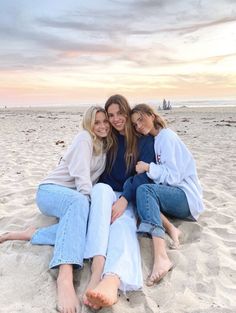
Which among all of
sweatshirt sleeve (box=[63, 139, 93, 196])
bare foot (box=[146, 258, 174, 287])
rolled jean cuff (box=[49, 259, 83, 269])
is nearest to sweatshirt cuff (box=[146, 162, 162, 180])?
sweatshirt sleeve (box=[63, 139, 93, 196])

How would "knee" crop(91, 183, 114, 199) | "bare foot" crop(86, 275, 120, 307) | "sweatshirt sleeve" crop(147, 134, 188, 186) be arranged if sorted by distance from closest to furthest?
"bare foot" crop(86, 275, 120, 307), "knee" crop(91, 183, 114, 199), "sweatshirt sleeve" crop(147, 134, 188, 186)

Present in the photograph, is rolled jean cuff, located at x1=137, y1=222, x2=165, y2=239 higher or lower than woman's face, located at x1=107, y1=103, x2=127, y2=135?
lower

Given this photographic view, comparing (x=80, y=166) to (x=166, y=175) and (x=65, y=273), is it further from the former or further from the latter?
(x=65, y=273)

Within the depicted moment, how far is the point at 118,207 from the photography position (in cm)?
361

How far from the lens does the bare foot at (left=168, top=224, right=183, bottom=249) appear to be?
355 centimetres

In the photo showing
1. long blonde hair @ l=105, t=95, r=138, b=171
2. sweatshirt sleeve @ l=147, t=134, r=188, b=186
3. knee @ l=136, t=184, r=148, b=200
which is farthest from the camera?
long blonde hair @ l=105, t=95, r=138, b=171

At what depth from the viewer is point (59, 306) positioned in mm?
2668

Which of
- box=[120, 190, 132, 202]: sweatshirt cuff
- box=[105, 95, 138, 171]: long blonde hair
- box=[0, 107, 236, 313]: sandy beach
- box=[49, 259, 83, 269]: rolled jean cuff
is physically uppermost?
box=[105, 95, 138, 171]: long blonde hair

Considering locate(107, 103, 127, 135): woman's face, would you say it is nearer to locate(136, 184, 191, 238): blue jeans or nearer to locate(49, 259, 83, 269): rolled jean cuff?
locate(136, 184, 191, 238): blue jeans

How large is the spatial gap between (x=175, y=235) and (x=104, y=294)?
1.22 metres

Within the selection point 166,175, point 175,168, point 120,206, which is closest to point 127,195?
point 120,206

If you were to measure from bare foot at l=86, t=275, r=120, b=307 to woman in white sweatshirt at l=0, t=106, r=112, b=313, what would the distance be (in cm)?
23

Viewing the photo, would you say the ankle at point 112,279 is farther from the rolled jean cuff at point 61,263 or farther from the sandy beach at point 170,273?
the rolled jean cuff at point 61,263

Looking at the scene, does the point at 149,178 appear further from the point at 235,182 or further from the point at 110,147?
the point at 235,182
